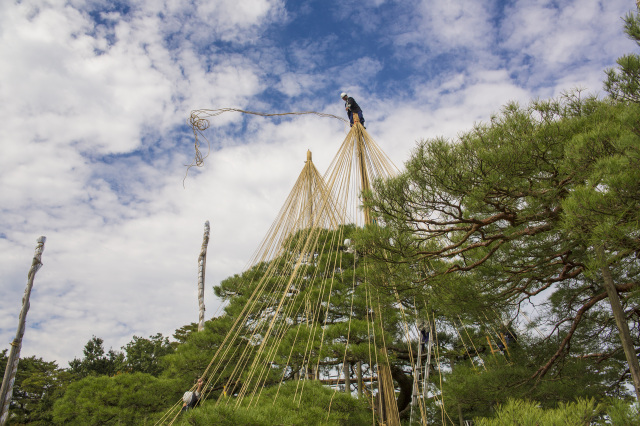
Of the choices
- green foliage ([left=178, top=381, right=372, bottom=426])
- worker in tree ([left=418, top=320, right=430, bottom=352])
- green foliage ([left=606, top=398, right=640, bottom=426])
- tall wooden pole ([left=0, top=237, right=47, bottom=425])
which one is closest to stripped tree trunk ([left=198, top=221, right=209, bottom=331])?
tall wooden pole ([left=0, top=237, right=47, bottom=425])

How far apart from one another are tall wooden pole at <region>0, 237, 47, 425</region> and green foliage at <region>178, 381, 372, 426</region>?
4157 millimetres

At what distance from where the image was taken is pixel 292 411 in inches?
105

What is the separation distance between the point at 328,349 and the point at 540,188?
87.9 inches

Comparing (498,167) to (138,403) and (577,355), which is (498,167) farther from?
(138,403)

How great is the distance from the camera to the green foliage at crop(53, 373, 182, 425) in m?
4.89

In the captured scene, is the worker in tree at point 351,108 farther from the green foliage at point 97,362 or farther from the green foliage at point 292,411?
the green foliage at point 97,362

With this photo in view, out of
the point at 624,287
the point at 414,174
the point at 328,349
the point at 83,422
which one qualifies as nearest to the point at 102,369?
the point at 83,422

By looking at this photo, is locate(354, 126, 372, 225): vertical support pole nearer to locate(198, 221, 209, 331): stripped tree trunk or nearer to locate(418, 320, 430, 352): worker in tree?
locate(418, 320, 430, 352): worker in tree

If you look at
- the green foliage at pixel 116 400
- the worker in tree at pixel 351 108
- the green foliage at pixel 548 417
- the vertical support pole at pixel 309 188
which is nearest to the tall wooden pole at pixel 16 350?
the green foliage at pixel 116 400

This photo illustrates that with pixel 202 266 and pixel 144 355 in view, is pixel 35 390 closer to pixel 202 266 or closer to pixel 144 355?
pixel 144 355

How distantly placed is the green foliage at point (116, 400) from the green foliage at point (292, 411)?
246 centimetres

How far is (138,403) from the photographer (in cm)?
511

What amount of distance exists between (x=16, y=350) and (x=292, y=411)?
16.6 feet

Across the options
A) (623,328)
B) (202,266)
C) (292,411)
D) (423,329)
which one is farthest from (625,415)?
(202,266)
